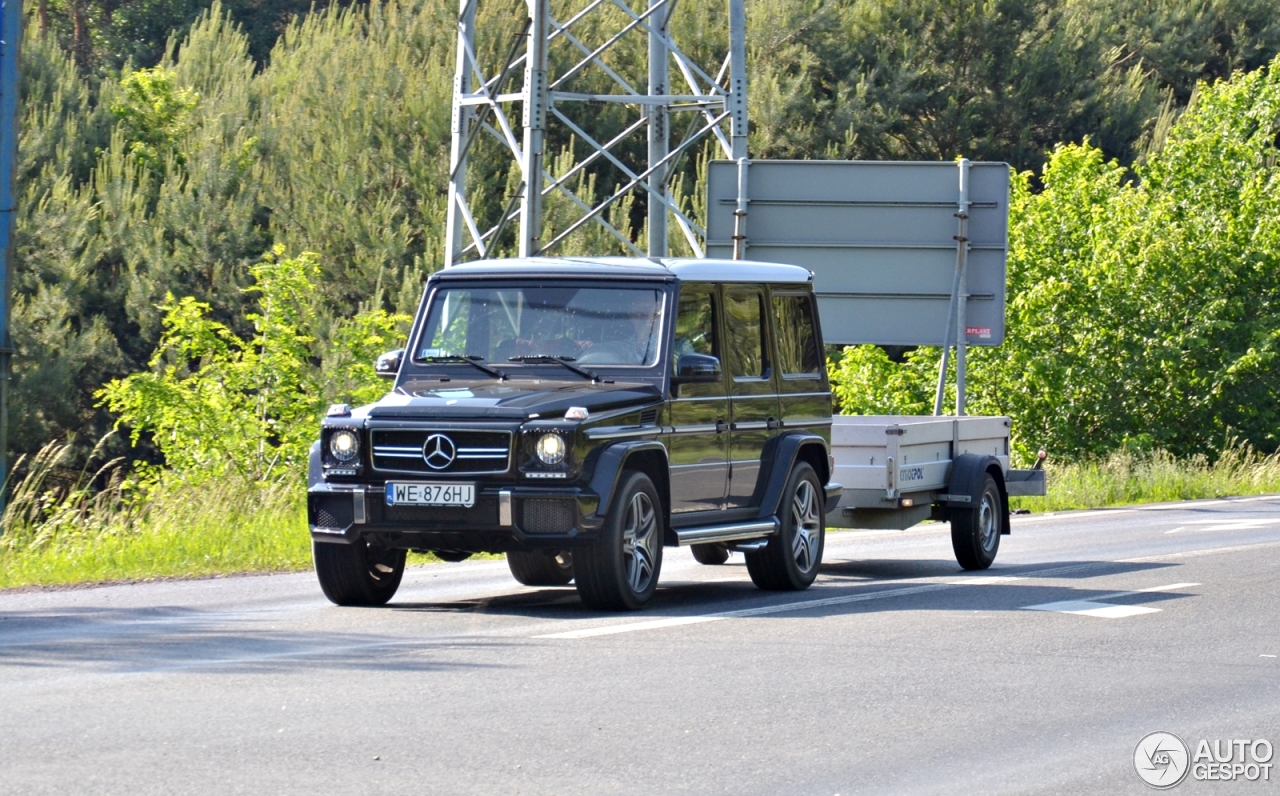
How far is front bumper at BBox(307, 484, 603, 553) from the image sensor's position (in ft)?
34.0

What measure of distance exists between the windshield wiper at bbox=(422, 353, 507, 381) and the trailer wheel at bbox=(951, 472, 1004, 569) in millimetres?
4528

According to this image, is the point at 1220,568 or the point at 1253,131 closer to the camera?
the point at 1220,568

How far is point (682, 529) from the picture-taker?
449 inches

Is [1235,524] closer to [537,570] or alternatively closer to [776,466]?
[776,466]

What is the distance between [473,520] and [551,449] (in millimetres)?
578

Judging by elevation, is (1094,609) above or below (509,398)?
below

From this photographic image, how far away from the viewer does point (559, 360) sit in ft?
37.6

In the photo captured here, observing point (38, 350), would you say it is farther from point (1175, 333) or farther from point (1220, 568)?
point (1220, 568)

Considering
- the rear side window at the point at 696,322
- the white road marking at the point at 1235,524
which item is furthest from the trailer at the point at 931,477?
the white road marking at the point at 1235,524

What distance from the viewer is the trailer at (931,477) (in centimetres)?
1377

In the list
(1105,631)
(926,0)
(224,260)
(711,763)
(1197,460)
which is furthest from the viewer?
(926,0)

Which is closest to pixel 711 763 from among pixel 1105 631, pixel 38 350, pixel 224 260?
pixel 1105 631

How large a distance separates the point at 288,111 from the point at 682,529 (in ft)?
117

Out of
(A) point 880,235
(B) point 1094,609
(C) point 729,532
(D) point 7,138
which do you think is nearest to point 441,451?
(C) point 729,532
